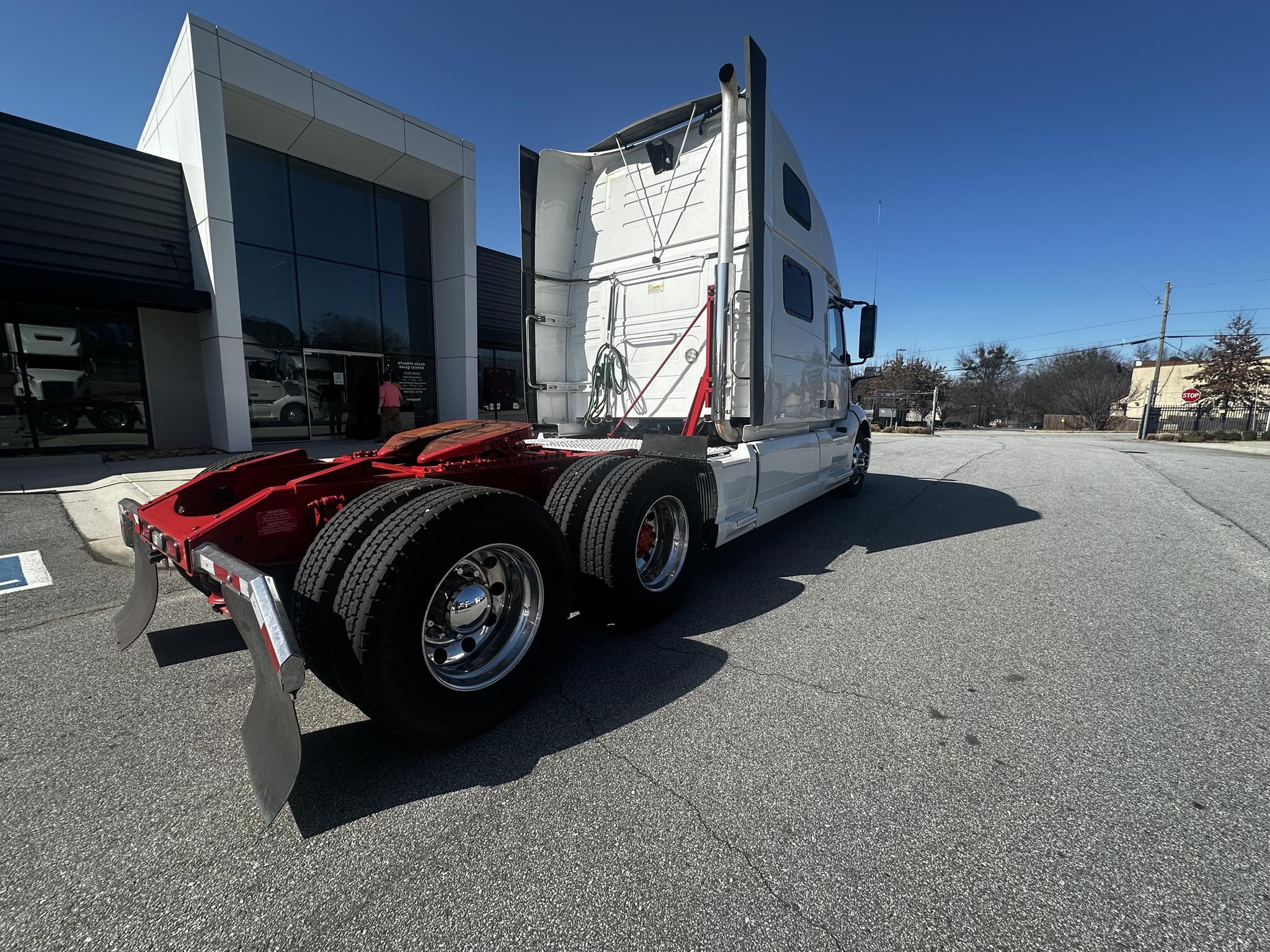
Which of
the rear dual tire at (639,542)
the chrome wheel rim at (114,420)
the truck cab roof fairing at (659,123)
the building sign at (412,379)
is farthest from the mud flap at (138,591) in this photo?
the building sign at (412,379)

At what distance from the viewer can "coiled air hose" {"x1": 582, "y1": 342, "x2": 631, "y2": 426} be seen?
485 centimetres

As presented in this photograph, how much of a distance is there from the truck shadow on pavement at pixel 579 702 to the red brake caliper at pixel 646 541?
43 centimetres

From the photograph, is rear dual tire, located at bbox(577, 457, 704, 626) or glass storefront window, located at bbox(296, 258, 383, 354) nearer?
rear dual tire, located at bbox(577, 457, 704, 626)

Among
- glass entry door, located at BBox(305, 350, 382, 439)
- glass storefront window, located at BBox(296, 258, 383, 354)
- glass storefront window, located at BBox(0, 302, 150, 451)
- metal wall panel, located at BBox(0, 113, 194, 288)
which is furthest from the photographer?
glass entry door, located at BBox(305, 350, 382, 439)

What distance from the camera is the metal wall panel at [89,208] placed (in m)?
8.45

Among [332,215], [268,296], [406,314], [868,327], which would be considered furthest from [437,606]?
[332,215]

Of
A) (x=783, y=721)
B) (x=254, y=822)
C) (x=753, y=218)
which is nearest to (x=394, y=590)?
(x=254, y=822)

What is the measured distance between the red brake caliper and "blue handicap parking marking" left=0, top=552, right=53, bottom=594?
406 centimetres

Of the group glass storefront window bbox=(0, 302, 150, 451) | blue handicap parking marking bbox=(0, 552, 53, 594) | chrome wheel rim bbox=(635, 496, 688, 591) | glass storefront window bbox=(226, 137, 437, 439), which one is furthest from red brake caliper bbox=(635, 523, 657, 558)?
glass storefront window bbox=(0, 302, 150, 451)

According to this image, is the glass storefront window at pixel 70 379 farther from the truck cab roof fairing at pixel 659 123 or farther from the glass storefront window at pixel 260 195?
the truck cab roof fairing at pixel 659 123

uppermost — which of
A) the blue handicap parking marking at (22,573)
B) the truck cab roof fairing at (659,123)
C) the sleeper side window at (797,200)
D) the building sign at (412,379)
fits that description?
the truck cab roof fairing at (659,123)

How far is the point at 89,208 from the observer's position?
8.98 m

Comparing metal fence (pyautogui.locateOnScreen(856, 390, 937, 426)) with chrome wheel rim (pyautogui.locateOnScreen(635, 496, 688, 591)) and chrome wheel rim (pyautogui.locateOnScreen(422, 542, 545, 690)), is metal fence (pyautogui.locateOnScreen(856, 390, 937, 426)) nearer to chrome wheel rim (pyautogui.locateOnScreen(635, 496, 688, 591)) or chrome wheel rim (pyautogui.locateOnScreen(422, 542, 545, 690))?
chrome wheel rim (pyautogui.locateOnScreen(635, 496, 688, 591))

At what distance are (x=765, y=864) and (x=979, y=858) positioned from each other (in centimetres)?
63
